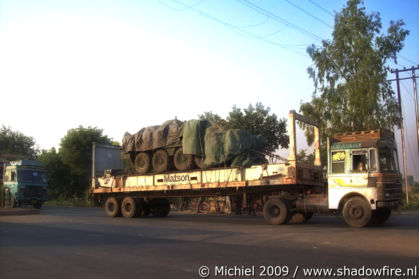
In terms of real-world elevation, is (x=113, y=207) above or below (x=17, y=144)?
below

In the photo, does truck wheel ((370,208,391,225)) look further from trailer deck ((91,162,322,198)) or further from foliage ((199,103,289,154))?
foliage ((199,103,289,154))

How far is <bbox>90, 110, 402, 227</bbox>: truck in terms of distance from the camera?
11914 millimetres

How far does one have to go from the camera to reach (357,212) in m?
12.0

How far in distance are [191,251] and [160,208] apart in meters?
11.1

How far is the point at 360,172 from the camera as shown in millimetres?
12047

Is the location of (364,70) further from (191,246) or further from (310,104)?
(191,246)

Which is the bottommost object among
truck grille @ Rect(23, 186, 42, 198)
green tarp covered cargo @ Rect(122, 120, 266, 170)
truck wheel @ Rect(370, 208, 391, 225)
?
truck wheel @ Rect(370, 208, 391, 225)

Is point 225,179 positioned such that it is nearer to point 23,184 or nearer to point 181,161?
point 181,161

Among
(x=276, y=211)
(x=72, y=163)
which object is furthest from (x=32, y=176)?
(x=276, y=211)

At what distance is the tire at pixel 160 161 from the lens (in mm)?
16656

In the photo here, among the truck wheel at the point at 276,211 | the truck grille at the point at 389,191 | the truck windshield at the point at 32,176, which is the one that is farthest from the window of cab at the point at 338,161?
→ the truck windshield at the point at 32,176

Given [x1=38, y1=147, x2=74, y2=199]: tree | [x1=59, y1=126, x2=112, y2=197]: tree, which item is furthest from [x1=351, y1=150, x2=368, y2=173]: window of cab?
[x1=38, y1=147, x2=74, y2=199]: tree

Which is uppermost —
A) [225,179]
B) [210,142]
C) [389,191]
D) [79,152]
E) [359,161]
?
[79,152]

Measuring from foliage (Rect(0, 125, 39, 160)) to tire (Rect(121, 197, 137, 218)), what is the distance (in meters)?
35.1
